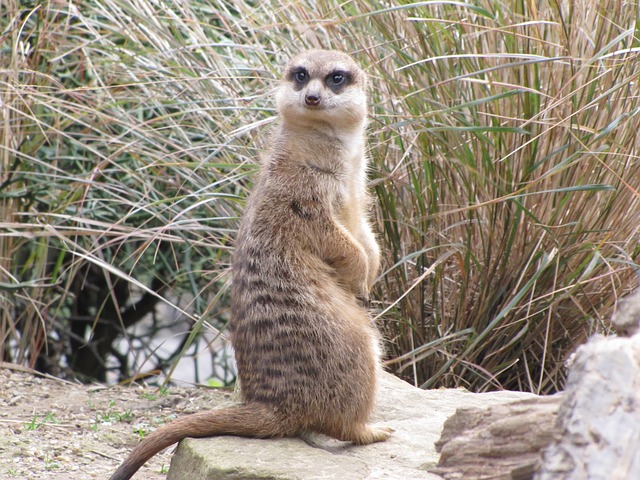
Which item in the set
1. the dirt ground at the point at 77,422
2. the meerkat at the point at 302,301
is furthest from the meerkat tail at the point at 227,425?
the dirt ground at the point at 77,422

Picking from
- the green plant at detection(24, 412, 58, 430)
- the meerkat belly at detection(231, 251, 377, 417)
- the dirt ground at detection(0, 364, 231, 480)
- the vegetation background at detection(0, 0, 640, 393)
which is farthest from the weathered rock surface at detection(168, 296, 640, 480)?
the green plant at detection(24, 412, 58, 430)

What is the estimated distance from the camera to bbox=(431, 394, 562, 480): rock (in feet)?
5.53

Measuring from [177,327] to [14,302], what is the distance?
47.1 inches

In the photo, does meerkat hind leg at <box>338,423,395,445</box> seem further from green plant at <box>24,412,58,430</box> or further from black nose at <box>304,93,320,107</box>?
green plant at <box>24,412,58,430</box>

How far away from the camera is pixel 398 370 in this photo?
10.8ft

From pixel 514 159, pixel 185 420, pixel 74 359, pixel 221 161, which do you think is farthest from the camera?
pixel 74 359

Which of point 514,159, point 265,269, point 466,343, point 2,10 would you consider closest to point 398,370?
point 466,343

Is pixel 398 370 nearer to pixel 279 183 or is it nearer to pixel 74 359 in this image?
pixel 279 183

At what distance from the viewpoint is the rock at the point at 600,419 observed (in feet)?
4.30

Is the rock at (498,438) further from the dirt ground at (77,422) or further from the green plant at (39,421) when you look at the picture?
the green plant at (39,421)

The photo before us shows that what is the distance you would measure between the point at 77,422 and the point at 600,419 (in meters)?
2.22

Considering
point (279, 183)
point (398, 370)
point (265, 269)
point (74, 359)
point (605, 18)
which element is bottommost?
point (74, 359)

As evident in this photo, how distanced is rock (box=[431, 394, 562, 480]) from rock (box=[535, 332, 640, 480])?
219 mm

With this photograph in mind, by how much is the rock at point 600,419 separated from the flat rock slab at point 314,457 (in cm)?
59
